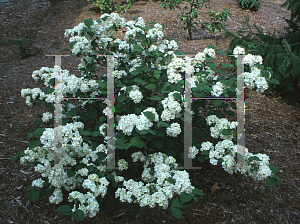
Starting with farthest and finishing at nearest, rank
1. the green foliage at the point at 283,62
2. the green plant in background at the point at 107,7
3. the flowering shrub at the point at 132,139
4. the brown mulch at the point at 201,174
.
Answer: the green plant in background at the point at 107,7, the green foliage at the point at 283,62, the brown mulch at the point at 201,174, the flowering shrub at the point at 132,139

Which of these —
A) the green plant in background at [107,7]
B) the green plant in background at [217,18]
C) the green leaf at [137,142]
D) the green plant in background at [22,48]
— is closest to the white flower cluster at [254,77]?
the green leaf at [137,142]

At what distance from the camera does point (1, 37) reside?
5.95m

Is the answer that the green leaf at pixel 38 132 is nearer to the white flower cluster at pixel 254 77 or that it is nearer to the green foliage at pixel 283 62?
the white flower cluster at pixel 254 77

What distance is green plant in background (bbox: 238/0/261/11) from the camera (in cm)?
742

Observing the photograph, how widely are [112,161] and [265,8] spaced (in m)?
8.11

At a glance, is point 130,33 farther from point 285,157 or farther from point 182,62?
point 285,157

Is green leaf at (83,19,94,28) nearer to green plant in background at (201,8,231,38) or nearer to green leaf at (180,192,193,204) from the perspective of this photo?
green leaf at (180,192,193,204)

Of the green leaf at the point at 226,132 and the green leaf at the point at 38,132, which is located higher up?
the green leaf at the point at 38,132

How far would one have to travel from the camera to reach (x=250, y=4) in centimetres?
771

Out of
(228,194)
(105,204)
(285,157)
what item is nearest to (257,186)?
(228,194)

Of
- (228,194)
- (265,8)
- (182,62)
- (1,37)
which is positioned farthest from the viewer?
(265,8)

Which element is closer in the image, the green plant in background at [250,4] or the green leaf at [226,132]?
the green leaf at [226,132]

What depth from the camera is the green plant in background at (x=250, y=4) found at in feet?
24.3

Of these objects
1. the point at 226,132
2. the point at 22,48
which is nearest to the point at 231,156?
the point at 226,132
